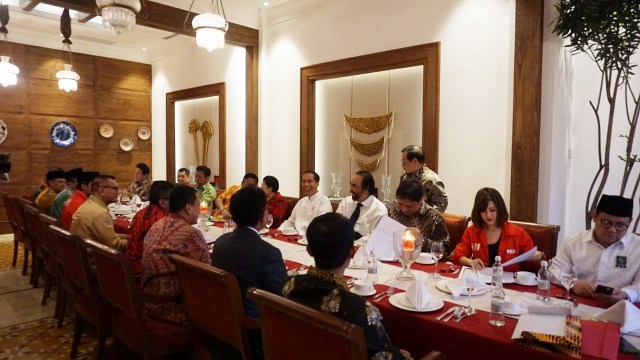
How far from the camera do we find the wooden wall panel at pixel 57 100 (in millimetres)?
7672

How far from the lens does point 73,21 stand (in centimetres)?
670

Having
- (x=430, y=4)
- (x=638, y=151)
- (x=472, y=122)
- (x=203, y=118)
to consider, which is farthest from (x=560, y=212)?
(x=203, y=118)

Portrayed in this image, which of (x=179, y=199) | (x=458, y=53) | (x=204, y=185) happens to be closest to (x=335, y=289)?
(x=179, y=199)

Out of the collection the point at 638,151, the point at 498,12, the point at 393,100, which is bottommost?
the point at 638,151

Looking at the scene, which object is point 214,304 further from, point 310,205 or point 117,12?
point 310,205

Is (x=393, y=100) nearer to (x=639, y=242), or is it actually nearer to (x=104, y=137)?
(x=639, y=242)

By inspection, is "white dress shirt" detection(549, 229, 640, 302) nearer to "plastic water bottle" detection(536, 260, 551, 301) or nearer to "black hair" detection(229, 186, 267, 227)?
"plastic water bottle" detection(536, 260, 551, 301)

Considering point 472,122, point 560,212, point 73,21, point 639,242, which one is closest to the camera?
point 639,242

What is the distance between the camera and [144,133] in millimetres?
8984

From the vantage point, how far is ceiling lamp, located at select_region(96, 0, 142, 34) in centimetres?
308

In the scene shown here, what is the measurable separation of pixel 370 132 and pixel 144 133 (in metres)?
5.68

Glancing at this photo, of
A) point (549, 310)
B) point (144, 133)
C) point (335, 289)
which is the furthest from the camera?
point (144, 133)

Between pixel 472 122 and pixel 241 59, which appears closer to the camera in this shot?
pixel 472 122

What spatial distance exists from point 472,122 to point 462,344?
3.09 m
